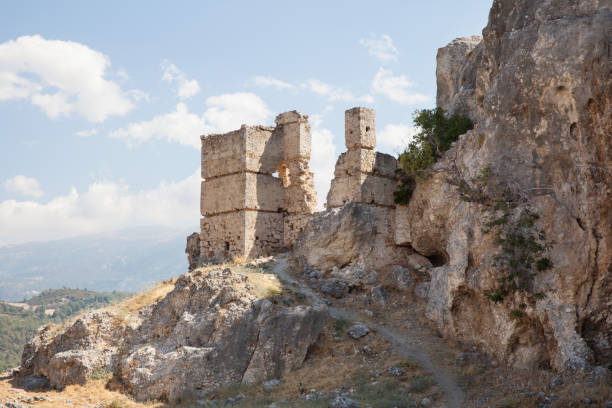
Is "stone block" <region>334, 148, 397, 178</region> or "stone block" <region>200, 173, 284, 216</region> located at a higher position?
"stone block" <region>334, 148, 397, 178</region>

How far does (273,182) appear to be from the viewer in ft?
73.7

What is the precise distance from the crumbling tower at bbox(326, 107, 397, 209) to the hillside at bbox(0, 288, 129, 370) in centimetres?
3442

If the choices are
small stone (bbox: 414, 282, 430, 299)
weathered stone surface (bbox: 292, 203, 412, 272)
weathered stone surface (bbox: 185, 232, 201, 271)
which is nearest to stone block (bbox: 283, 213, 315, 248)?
weathered stone surface (bbox: 292, 203, 412, 272)

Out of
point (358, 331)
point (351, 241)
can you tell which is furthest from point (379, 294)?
point (358, 331)

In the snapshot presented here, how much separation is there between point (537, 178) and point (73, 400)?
43.7 feet

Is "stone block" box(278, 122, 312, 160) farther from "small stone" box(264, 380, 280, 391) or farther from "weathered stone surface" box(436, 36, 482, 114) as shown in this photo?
"small stone" box(264, 380, 280, 391)

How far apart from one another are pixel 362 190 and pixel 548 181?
740 cm

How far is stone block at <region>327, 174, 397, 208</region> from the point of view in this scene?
20812mm

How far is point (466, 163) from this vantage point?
17.1 m

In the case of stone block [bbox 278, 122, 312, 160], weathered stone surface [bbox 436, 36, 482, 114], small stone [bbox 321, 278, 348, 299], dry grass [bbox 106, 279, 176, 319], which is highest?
weathered stone surface [bbox 436, 36, 482, 114]

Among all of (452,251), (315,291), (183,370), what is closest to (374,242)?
(315,291)

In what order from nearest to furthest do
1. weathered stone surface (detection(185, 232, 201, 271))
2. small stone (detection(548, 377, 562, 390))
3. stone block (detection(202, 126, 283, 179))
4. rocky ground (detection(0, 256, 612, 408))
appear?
small stone (detection(548, 377, 562, 390))
rocky ground (detection(0, 256, 612, 408))
stone block (detection(202, 126, 283, 179))
weathered stone surface (detection(185, 232, 201, 271))

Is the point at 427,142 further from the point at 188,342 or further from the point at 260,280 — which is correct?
the point at 188,342

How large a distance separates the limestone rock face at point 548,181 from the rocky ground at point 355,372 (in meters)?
0.93
